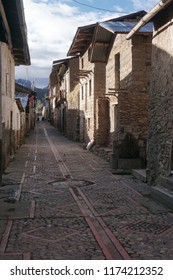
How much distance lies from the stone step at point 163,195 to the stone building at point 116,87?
534 centimetres

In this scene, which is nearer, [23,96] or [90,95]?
[90,95]

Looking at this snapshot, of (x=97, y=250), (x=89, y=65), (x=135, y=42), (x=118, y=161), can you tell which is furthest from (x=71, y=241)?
(x=89, y=65)

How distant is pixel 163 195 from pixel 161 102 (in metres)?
2.52

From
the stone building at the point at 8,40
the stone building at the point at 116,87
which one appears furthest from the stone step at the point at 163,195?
the stone building at the point at 116,87

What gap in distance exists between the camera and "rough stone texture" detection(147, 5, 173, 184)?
8953 millimetres

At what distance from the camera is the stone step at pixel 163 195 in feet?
26.3

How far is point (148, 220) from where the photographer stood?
711 cm

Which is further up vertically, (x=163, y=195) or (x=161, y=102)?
(x=161, y=102)

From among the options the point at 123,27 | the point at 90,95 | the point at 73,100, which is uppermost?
the point at 123,27

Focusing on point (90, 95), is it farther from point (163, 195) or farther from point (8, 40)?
point (163, 195)

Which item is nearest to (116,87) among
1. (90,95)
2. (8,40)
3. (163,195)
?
(90,95)

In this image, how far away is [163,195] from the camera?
842cm

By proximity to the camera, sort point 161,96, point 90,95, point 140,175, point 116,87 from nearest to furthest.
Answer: point 161,96
point 140,175
point 116,87
point 90,95

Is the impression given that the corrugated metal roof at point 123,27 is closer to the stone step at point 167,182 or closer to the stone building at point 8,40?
the stone building at point 8,40
